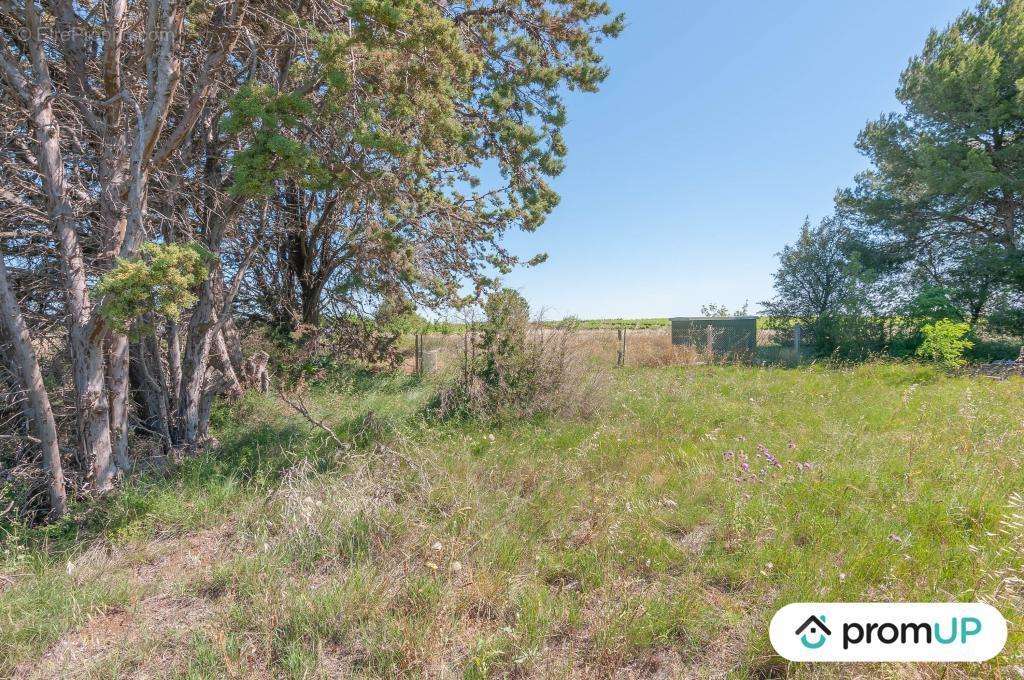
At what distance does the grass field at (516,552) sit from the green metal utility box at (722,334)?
25.6ft

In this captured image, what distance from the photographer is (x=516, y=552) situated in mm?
2725

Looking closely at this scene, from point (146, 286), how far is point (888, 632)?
5.28 meters

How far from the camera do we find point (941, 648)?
192 centimetres

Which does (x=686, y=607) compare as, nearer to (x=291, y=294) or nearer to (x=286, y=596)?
(x=286, y=596)

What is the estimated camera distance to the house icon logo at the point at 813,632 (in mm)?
2008

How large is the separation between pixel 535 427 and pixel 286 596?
3187mm

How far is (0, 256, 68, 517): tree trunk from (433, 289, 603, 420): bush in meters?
3.61

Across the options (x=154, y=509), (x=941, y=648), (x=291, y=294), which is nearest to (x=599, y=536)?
(x=941, y=648)

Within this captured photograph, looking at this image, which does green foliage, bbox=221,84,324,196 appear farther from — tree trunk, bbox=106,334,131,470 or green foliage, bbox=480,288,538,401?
green foliage, bbox=480,288,538,401

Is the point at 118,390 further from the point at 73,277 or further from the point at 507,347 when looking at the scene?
the point at 507,347

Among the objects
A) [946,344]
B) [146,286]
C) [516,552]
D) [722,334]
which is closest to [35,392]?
[146,286]

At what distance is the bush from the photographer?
213 inches

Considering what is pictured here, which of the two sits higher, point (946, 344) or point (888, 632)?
point (946, 344)

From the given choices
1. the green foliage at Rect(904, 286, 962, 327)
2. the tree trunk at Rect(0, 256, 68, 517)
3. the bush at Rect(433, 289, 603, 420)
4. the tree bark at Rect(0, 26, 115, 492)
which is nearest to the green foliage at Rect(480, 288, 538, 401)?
the bush at Rect(433, 289, 603, 420)
